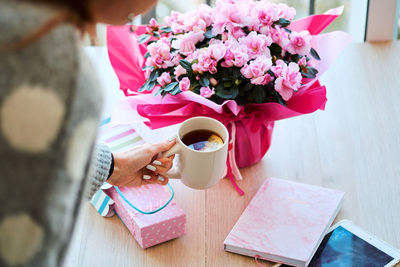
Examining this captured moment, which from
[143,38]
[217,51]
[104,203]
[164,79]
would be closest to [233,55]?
[217,51]

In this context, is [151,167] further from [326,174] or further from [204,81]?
[326,174]

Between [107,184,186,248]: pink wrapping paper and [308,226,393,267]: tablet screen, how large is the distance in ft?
0.79

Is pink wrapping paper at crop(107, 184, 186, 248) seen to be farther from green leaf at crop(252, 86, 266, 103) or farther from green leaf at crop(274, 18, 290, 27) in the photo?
green leaf at crop(274, 18, 290, 27)

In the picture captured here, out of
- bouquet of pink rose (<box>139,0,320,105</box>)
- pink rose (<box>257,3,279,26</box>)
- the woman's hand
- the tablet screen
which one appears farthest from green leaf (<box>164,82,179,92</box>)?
the tablet screen

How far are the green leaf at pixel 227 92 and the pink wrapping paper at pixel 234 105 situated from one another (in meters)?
Result: 0.01

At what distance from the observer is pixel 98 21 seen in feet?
1.64

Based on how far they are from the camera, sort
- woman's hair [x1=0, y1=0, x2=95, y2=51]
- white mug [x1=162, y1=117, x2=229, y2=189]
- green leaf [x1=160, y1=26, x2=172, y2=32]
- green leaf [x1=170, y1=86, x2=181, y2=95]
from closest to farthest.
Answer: woman's hair [x1=0, y1=0, x2=95, y2=51] → white mug [x1=162, y1=117, x2=229, y2=189] → green leaf [x1=170, y1=86, x2=181, y2=95] → green leaf [x1=160, y1=26, x2=172, y2=32]

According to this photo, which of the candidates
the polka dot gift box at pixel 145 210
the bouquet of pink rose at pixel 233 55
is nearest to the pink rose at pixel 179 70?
the bouquet of pink rose at pixel 233 55

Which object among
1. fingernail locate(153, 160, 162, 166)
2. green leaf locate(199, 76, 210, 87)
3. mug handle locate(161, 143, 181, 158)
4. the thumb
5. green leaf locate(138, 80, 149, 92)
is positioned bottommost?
fingernail locate(153, 160, 162, 166)

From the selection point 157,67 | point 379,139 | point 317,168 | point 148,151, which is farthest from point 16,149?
point 379,139

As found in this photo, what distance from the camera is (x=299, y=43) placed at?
950 millimetres

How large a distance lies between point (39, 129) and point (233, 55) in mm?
520

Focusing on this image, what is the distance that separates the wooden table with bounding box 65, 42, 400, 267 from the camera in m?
0.88

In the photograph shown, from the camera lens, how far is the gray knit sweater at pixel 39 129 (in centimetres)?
43
